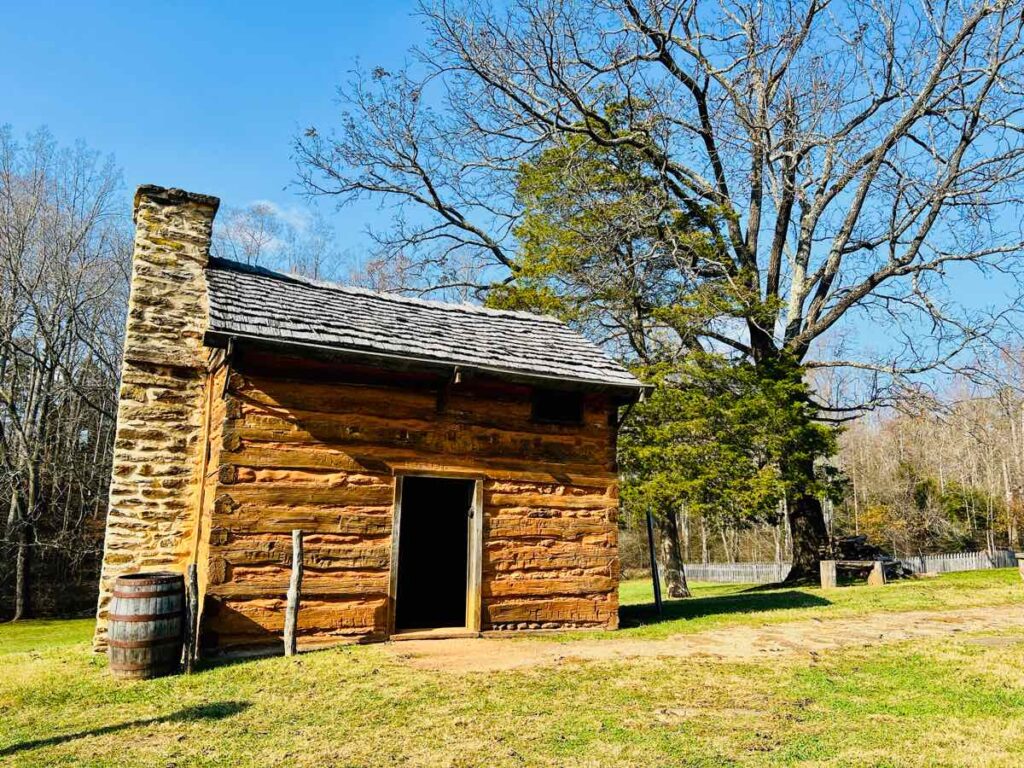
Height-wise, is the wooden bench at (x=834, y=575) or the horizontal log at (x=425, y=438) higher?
the horizontal log at (x=425, y=438)

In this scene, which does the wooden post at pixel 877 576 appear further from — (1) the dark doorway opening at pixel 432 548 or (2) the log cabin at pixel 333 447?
(1) the dark doorway opening at pixel 432 548

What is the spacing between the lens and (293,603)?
308 inches

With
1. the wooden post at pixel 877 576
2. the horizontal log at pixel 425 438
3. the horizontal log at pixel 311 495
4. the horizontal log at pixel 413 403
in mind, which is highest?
the horizontal log at pixel 413 403

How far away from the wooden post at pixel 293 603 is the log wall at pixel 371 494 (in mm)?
270

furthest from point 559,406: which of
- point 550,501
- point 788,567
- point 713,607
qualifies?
point 788,567

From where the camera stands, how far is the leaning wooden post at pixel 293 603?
7.81 metres

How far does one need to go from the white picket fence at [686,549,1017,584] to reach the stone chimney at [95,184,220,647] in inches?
984

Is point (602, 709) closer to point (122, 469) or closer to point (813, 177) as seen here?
point (122, 469)

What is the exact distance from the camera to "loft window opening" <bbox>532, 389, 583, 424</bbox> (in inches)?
403

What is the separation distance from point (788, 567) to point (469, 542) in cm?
2565

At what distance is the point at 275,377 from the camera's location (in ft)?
28.0

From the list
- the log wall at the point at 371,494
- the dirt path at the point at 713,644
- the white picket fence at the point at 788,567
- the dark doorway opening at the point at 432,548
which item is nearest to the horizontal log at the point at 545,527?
the log wall at the point at 371,494

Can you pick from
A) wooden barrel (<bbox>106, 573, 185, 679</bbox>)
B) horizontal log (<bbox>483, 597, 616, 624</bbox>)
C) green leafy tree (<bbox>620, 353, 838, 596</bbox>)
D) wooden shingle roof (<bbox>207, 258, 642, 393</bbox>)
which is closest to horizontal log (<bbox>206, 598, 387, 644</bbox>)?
wooden barrel (<bbox>106, 573, 185, 679</bbox>)

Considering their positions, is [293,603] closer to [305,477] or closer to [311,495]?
[311,495]
